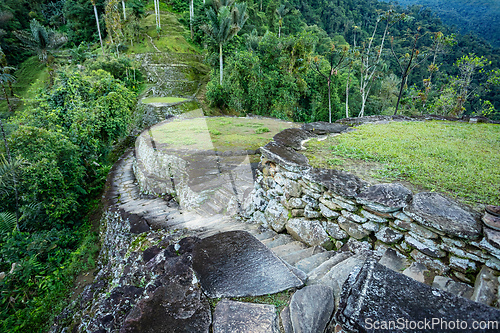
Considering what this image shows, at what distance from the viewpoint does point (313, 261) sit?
7.11 ft

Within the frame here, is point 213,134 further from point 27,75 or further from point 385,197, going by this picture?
point 27,75

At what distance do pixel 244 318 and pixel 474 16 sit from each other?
68.2 meters

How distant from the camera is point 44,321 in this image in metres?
4.30

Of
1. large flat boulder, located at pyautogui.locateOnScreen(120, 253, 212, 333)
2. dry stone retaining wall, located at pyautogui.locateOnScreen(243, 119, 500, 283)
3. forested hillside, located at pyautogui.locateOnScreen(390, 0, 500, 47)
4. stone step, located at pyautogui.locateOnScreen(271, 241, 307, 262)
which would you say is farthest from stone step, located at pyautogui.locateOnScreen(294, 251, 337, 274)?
forested hillside, located at pyautogui.locateOnScreen(390, 0, 500, 47)

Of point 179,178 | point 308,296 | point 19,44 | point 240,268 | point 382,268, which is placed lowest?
point 179,178

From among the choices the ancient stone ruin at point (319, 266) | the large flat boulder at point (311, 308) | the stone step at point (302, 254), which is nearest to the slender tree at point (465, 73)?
the ancient stone ruin at point (319, 266)

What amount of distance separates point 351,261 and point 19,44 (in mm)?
36400

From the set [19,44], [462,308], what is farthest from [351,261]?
[19,44]

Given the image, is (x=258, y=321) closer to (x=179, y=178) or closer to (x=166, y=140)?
(x=179, y=178)

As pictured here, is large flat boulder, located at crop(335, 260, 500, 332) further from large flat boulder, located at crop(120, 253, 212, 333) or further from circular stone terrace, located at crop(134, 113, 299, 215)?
circular stone terrace, located at crop(134, 113, 299, 215)

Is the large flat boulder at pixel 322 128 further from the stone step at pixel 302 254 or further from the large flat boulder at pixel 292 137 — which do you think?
the stone step at pixel 302 254

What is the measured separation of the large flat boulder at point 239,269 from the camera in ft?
6.00

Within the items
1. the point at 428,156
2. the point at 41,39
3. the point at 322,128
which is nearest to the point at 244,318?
the point at 428,156

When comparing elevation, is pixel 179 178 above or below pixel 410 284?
below
